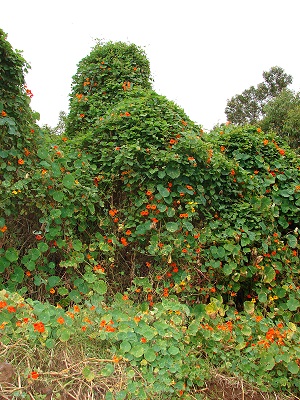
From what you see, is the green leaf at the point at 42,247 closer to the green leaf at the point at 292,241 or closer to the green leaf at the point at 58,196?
the green leaf at the point at 58,196

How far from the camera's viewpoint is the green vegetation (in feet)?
6.79

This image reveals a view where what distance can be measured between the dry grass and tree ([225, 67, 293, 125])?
17.7 meters

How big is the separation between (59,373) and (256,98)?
1930 centimetres

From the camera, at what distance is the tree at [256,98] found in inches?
736

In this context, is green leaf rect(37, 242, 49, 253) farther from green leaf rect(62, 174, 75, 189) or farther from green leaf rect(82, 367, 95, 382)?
green leaf rect(82, 367, 95, 382)

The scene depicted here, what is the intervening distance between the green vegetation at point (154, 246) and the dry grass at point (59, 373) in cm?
2

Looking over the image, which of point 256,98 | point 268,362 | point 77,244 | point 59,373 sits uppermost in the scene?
point 256,98

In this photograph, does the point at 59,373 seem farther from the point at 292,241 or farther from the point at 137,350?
the point at 292,241

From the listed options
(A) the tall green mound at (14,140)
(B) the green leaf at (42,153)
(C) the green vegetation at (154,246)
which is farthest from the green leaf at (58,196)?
(B) the green leaf at (42,153)

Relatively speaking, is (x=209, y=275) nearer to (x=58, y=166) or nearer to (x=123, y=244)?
(x=123, y=244)

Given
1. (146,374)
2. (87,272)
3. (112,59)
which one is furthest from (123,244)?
(112,59)

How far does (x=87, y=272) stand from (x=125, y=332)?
0.82m

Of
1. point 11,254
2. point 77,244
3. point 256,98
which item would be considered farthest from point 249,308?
point 256,98

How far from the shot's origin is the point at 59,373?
5.86 feet
